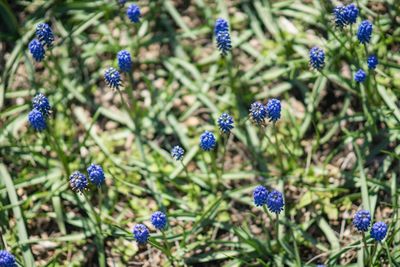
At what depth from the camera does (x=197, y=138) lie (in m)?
5.62

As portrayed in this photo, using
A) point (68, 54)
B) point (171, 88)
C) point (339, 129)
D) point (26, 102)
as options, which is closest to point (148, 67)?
point (171, 88)

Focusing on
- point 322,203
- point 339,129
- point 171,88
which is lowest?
point 322,203

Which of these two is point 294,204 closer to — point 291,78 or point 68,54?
point 291,78

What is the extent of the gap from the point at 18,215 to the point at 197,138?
170 centimetres

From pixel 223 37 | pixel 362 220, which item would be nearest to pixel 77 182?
pixel 223 37

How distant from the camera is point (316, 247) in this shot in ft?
15.9

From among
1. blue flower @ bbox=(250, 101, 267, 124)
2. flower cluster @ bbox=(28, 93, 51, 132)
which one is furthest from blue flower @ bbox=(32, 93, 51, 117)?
blue flower @ bbox=(250, 101, 267, 124)

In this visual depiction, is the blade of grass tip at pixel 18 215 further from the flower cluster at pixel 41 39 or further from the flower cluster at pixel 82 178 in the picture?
the flower cluster at pixel 41 39

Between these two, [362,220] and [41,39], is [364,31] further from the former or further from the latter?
[41,39]

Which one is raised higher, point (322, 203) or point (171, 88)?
point (171, 88)

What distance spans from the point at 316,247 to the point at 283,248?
0.91 ft

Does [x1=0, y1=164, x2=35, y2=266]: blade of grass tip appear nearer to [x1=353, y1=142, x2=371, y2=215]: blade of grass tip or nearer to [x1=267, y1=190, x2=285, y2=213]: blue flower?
[x1=267, y1=190, x2=285, y2=213]: blue flower

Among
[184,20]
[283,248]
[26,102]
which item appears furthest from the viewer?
[184,20]

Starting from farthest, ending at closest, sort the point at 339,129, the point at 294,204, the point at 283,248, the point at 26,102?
the point at 26,102 → the point at 339,129 → the point at 294,204 → the point at 283,248
